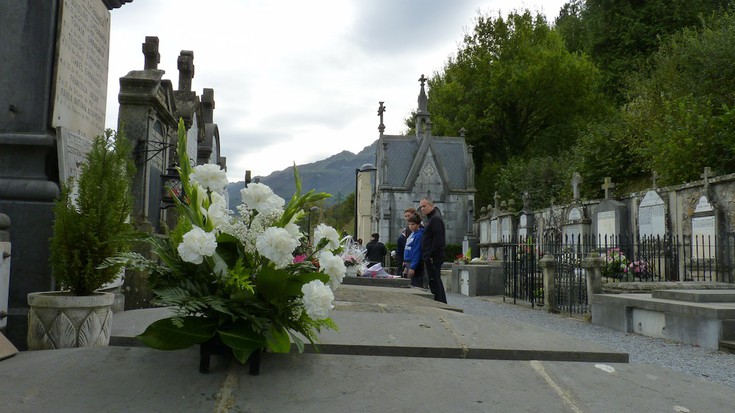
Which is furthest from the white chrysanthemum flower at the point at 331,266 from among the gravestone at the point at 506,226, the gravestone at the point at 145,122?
the gravestone at the point at 506,226

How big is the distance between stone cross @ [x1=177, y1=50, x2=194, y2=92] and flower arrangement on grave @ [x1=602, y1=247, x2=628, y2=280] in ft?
33.6

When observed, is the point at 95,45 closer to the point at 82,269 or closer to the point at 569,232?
the point at 82,269

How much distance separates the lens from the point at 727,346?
23.3ft

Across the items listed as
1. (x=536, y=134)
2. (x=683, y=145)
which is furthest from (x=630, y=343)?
(x=536, y=134)

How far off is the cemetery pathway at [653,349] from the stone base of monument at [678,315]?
157 millimetres

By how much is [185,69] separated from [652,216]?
1232 cm

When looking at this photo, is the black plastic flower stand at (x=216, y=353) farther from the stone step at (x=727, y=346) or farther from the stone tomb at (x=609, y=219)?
the stone tomb at (x=609, y=219)

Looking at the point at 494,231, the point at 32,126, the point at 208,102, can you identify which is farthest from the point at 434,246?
the point at 494,231

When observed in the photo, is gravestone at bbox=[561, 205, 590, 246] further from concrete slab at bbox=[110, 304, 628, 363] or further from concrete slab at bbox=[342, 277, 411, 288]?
concrete slab at bbox=[110, 304, 628, 363]

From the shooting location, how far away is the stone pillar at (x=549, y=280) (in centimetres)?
1183

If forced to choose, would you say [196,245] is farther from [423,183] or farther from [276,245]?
[423,183]

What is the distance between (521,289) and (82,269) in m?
12.4

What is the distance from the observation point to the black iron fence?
472 inches

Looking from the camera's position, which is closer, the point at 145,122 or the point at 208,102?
the point at 145,122
